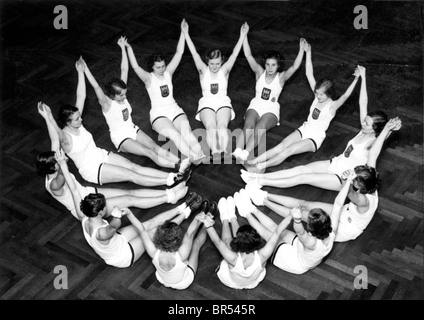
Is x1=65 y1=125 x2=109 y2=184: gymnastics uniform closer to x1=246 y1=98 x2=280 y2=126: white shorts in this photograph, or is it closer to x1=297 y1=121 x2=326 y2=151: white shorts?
x1=246 y1=98 x2=280 y2=126: white shorts

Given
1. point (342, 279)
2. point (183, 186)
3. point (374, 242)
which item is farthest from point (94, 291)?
point (374, 242)

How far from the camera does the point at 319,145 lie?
19.2 feet

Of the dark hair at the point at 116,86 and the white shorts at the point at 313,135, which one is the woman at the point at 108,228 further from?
the white shorts at the point at 313,135

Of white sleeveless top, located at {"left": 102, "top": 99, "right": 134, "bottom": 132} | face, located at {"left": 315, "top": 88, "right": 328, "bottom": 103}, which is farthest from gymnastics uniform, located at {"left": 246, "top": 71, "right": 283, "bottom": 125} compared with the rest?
white sleeveless top, located at {"left": 102, "top": 99, "right": 134, "bottom": 132}

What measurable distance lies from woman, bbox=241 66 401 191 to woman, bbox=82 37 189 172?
72 cm

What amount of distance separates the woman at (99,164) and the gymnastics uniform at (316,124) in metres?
1.12

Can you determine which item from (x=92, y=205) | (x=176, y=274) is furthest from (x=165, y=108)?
(x=176, y=274)

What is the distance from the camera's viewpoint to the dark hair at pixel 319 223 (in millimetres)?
4512

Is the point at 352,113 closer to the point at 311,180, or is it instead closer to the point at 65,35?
the point at 311,180

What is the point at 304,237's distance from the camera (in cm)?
461

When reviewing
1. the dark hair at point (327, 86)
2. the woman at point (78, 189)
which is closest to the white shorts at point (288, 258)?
the woman at point (78, 189)

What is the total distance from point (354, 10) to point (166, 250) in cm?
432

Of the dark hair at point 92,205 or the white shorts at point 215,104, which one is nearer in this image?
the dark hair at point 92,205

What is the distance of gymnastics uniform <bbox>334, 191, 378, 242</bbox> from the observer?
195 inches
